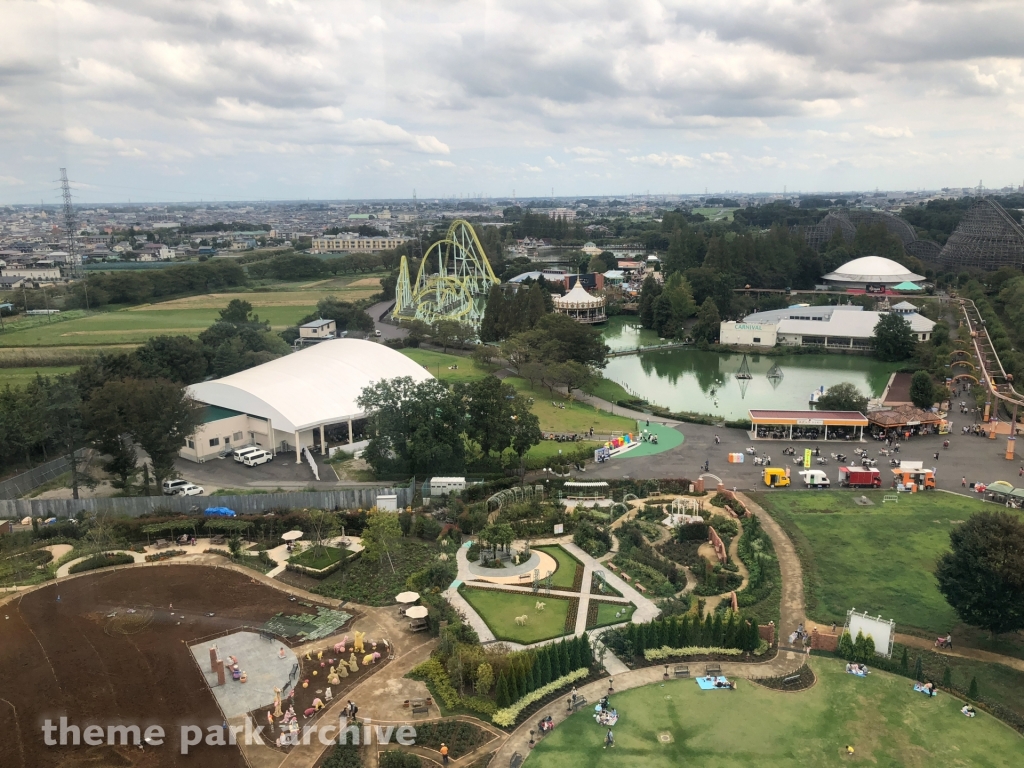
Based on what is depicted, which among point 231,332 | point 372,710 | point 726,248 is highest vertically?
point 726,248

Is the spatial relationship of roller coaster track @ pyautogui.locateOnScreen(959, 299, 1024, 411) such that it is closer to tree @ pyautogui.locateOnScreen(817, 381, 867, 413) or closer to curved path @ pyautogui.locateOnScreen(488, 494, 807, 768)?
tree @ pyautogui.locateOnScreen(817, 381, 867, 413)

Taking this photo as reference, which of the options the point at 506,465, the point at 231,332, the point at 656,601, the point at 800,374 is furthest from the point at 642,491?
the point at 231,332

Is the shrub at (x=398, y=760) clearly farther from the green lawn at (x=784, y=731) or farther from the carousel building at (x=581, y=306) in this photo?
the carousel building at (x=581, y=306)

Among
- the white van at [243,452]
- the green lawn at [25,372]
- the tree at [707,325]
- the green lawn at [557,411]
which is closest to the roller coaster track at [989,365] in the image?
the tree at [707,325]

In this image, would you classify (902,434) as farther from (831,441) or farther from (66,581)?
(66,581)

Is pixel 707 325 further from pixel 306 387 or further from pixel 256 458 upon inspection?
pixel 256 458

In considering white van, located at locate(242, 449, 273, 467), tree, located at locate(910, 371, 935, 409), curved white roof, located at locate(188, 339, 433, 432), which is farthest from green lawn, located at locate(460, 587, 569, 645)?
tree, located at locate(910, 371, 935, 409)
